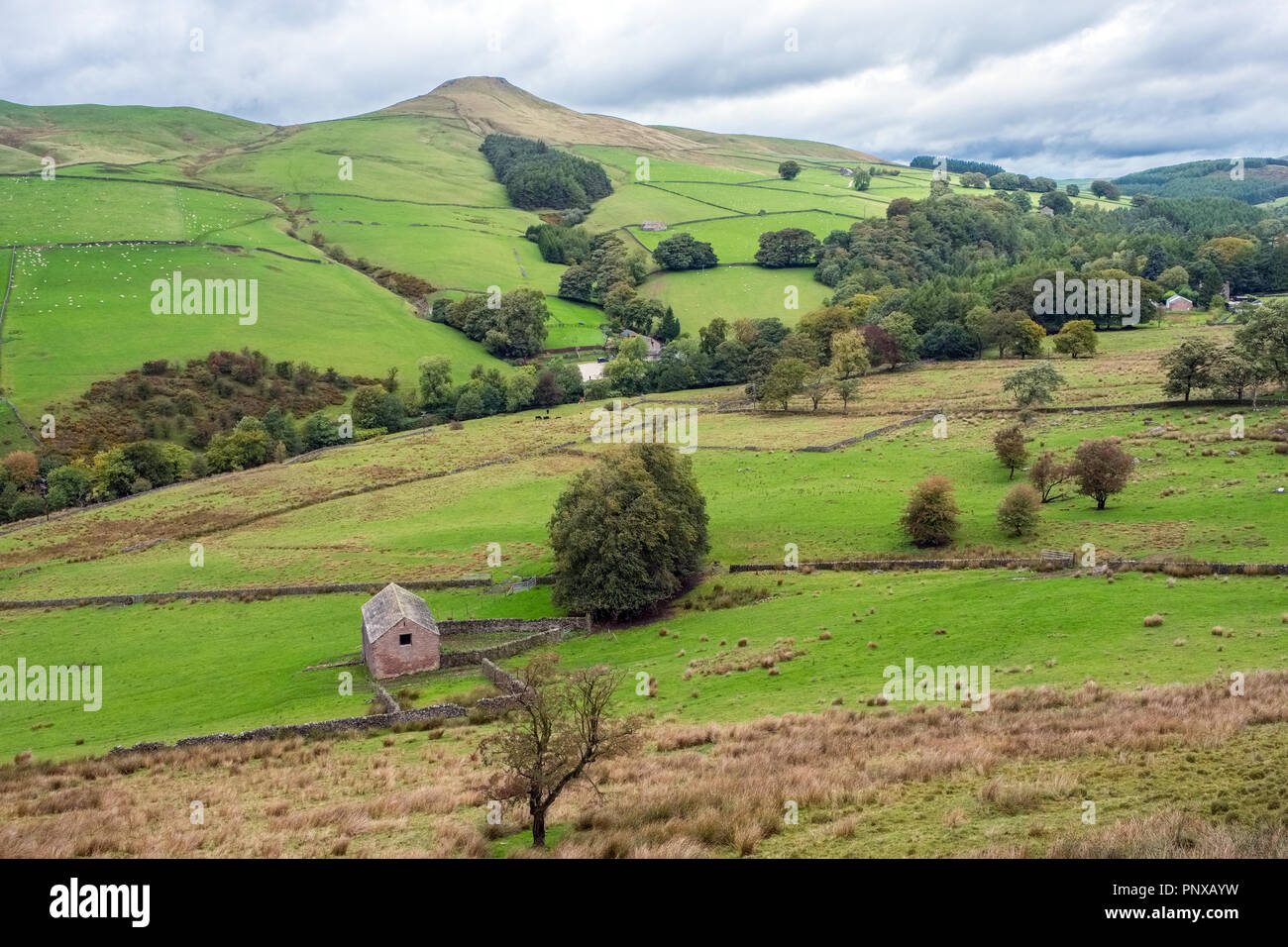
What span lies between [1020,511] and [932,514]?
433 centimetres

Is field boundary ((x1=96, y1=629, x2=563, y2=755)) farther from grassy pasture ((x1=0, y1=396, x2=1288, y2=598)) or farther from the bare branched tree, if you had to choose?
grassy pasture ((x1=0, y1=396, x2=1288, y2=598))

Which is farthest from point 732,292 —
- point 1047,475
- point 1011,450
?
point 1047,475

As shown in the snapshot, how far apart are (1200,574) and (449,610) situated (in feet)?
120

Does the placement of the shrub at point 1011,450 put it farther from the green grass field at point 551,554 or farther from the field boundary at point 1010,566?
the field boundary at point 1010,566

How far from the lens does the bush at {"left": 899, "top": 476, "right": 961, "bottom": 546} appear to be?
46.7 m

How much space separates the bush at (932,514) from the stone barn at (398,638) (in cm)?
2596

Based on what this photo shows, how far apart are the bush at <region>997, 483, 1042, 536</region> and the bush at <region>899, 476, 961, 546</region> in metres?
2.50

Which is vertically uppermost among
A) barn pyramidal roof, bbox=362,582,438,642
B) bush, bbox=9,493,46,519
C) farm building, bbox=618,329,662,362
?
farm building, bbox=618,329,662,362

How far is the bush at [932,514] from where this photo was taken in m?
46.7

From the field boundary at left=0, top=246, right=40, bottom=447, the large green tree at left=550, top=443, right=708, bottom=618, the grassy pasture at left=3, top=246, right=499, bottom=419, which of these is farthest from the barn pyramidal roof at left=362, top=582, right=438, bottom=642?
the grassy pasture at left=3, top=246, right=499, bottom=419

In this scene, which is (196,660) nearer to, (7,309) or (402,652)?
(402,652)

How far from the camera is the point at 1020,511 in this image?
45.4 meters

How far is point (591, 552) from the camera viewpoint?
46562 millimetres
